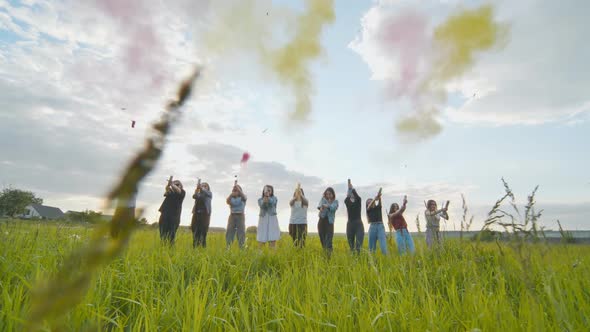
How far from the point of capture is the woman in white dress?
9.65 meters

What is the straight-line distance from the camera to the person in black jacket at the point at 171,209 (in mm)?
8758

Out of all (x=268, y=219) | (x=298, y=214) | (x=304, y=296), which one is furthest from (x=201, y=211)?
(x=304, y=296)

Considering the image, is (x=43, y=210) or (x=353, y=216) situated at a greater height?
(x=43, y=210)

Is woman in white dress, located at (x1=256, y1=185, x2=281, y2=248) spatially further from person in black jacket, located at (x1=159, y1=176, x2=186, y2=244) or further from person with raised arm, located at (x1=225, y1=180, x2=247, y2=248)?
person in black jacket, located at (x1=159, y1=176, x2=186, y2=244)

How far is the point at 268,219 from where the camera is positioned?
980cm

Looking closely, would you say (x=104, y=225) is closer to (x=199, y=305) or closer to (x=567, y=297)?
(x=199, y=305)

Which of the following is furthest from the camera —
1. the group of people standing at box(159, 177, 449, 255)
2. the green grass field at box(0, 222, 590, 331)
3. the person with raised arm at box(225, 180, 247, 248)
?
the person with raised arm at box(225, 180, 247, 248)

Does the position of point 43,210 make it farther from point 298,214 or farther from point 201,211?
point 298,214

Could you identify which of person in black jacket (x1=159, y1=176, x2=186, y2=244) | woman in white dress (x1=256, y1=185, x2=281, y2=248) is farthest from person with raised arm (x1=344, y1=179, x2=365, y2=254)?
person in black jacket (x1=159, y1=176, x2=186, y2=244)

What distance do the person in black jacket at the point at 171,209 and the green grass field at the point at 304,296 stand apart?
3223mm

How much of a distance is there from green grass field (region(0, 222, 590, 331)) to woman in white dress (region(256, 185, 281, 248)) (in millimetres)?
4068

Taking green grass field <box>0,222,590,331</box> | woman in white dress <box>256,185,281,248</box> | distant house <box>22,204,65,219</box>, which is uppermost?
distant house <box>22,204,65,219</box>

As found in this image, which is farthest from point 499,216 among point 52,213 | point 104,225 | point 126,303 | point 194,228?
point 52,213

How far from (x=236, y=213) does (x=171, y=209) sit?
5.75ft
